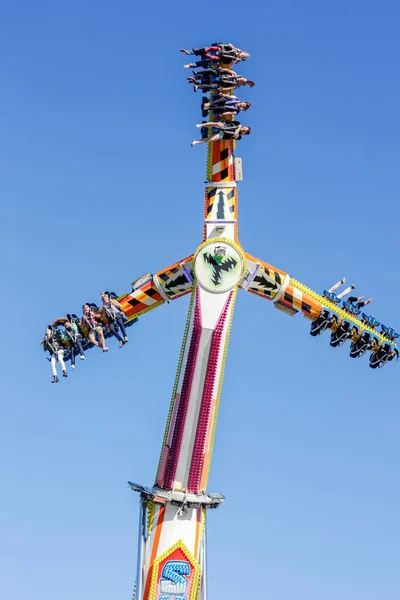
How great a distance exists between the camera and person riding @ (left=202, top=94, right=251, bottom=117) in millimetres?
54594

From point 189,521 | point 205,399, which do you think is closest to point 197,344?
point 205,399

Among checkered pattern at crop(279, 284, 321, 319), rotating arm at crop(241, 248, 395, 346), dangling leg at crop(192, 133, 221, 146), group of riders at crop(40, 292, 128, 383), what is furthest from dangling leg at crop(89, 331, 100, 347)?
dangling leg at crop(192, 133, 221, 146)

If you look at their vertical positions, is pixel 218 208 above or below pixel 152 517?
above

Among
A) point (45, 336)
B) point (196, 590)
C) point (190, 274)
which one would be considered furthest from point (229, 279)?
point (196, 590)

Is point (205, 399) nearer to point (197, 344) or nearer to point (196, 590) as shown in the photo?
point (197, 344)

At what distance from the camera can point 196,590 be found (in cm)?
5438

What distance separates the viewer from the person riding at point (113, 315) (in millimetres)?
54750

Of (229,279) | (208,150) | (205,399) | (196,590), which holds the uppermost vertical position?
(208,150)

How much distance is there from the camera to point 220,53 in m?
54.6

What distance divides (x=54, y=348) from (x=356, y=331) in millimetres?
9398

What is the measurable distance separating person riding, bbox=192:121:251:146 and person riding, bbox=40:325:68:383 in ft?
23.3

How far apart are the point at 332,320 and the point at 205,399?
488 cm

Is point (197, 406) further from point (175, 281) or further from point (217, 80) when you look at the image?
point (217, 80)

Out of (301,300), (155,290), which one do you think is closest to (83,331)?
(155,290)
